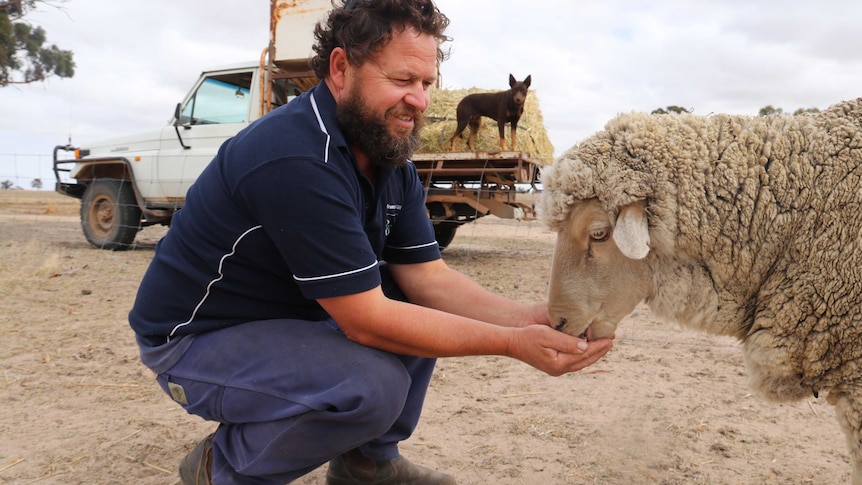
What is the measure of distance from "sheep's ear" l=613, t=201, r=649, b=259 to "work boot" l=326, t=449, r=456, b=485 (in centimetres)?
130

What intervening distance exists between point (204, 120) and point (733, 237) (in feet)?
28.3

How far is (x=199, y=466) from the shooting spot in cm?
234

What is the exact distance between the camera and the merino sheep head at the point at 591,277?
96.0 inches

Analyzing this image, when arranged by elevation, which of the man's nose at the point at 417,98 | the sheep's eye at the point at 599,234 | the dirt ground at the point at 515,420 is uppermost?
the man's nose at the point at 417,98

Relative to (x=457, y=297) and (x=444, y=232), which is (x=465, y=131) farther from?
(x=457, y=297)

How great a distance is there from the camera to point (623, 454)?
3.10m

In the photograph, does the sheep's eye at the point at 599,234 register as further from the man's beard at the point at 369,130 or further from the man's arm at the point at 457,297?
the man's beard at the point at 369,130

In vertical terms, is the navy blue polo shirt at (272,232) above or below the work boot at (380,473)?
above

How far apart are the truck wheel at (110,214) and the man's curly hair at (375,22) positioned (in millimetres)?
8840

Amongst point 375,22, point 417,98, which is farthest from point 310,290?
point 375,22

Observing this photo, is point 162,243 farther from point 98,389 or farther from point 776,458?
point 776,458

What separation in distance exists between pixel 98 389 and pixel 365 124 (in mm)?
2754

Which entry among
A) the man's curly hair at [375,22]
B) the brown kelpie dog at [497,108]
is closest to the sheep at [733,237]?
the man's curly hair at [375,22]

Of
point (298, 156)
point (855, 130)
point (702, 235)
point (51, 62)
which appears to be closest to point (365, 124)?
point (298, 156)
